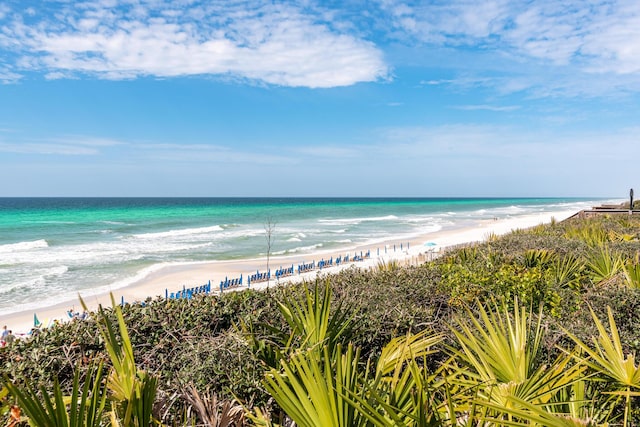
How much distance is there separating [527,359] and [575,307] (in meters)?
3.48

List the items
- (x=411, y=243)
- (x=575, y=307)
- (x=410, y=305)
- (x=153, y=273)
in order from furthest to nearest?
(x=411, y=243)
(x=153, y=273)
(x=575, y=307)
(x=410, y=305)

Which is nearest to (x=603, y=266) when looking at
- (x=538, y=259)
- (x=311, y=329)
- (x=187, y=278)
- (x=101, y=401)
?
(x=538, y=259)

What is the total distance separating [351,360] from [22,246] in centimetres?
3860

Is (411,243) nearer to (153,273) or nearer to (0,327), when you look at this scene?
(153,273)

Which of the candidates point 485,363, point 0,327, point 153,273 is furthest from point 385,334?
point 153,273

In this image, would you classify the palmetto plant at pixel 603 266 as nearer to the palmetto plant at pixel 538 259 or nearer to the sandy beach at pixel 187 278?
the palmetto plant at pixel 538 259

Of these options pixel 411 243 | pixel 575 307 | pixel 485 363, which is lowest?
pixel 411 243

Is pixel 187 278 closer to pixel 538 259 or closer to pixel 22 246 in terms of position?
pixel 538 259

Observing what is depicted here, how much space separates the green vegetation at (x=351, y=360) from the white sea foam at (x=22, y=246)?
3371cm

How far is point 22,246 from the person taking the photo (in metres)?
32.5

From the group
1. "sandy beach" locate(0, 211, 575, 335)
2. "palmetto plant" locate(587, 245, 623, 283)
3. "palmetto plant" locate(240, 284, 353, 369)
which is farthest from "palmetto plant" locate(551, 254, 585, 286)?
"palmetto plant" locate(240, 284, 353, 369)

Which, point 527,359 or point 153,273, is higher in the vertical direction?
point 527,359

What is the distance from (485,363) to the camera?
111 inches

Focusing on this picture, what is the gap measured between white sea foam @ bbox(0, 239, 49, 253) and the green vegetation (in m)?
33.7
